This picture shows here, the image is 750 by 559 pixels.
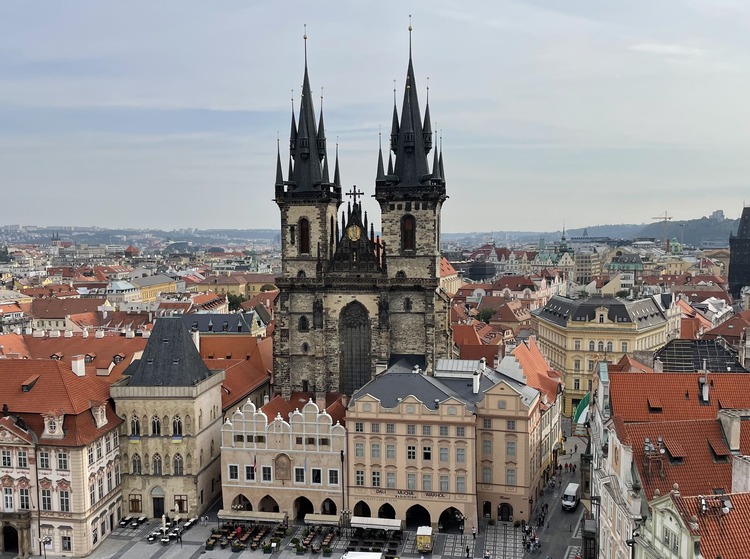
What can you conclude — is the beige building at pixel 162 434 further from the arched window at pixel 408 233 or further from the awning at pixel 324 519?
the arched window at pixel 408 233

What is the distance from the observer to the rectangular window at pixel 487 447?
69500mm

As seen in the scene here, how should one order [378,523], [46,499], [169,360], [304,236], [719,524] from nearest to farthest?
[719,524], [46,499], [378,523], [169,360], [304,236]

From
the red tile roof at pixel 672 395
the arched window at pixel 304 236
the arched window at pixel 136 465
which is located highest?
the arched window at pixel 304 236

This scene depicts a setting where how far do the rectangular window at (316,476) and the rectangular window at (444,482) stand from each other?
37.3ft

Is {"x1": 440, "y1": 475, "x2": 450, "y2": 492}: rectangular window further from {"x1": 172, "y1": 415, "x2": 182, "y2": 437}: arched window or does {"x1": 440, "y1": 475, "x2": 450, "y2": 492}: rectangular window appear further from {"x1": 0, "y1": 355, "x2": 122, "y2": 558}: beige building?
{"x1": 0, "y1": 355, "x2": 122, "y2": 558}: beige building

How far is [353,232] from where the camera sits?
8938 cm

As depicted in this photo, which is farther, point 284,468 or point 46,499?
point 284,468

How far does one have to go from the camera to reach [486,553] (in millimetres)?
63531

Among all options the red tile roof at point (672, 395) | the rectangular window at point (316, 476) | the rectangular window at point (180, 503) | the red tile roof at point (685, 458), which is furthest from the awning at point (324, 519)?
the red tile roof at point (685, 458)

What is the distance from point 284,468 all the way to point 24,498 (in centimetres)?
2283

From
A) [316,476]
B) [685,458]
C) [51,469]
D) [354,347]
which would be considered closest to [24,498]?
[51,469]

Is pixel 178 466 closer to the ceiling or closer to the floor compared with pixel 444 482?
closer to the ceiling

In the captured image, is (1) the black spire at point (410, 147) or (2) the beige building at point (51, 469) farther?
(1) the black spire at point (410, 147)

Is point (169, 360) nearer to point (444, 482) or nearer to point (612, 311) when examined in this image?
point (444, 482)
